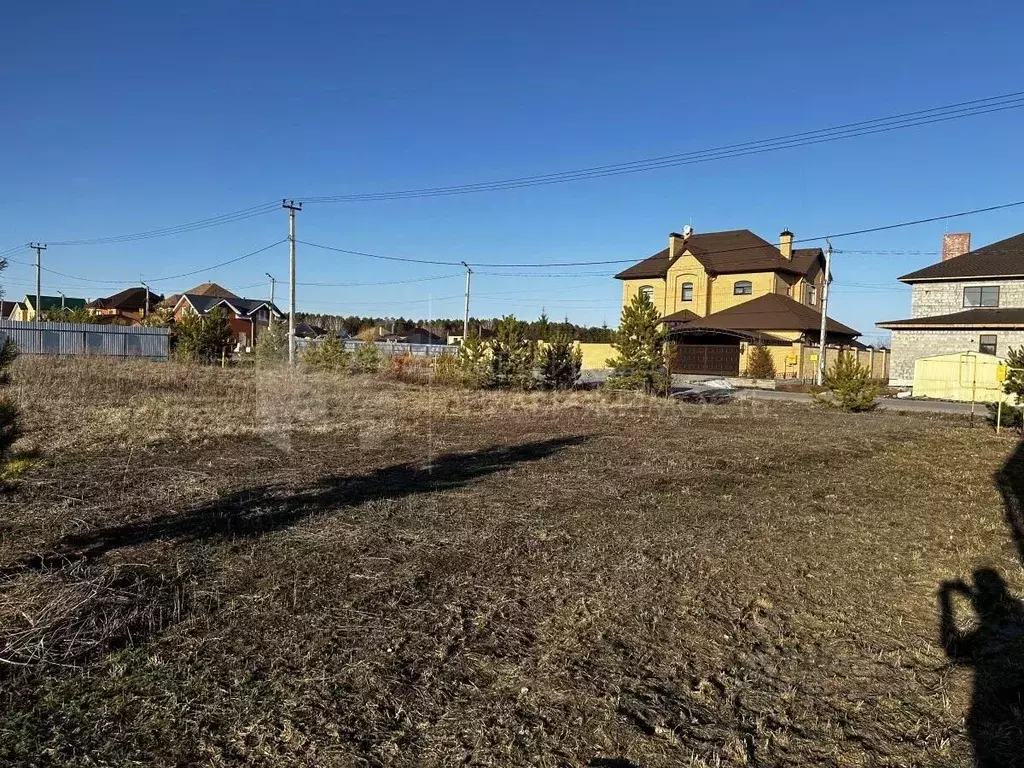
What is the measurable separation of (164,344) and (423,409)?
2389 cm

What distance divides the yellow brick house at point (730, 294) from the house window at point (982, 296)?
24.2 feet

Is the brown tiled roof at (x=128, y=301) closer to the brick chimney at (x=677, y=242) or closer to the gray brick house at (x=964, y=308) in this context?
the brick chimney at (x=677, y=242)

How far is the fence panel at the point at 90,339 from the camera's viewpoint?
3083cm

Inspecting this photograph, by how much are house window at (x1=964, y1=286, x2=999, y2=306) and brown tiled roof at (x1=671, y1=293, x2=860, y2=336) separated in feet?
24.2

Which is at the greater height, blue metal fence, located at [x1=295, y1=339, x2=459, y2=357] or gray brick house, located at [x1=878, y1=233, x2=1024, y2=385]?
gray brick house, located at [x1=878, y1=233, x2=1024, y2=385]

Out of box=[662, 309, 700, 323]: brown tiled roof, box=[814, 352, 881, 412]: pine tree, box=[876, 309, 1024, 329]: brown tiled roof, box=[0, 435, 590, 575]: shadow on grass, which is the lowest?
box=[0, 435, 590, 575]: shadow on grass

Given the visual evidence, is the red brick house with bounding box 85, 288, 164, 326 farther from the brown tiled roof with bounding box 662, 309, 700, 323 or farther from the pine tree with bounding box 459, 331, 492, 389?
the pine tree with bounding box 459, 331, 492, 389

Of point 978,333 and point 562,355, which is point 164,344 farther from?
point 978,333

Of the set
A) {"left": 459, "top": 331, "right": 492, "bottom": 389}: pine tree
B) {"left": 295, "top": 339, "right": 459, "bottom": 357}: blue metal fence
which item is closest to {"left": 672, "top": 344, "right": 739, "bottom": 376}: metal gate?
{"left": 295, "top": 339, "right": 459, "bottom": 357}: blue metal fence

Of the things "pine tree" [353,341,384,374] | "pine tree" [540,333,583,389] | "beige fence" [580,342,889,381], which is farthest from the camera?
"beige fence" [580,342,889,381]

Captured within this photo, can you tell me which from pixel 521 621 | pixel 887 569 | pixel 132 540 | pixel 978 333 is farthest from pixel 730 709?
pixel 978 333

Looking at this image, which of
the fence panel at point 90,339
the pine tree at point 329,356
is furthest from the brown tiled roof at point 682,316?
the fence panel at point 90,339

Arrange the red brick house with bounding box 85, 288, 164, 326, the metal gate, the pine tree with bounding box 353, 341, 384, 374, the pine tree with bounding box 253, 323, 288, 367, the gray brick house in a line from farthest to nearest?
the red brick house with bounding box 85, 288, 164, 326 < the metal gate < the gray brick house < the pine tree with bounding box 253, 323, 288, 367 < the pine tree with bounding box 353, 341, 384, 374

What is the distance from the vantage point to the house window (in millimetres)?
32953
